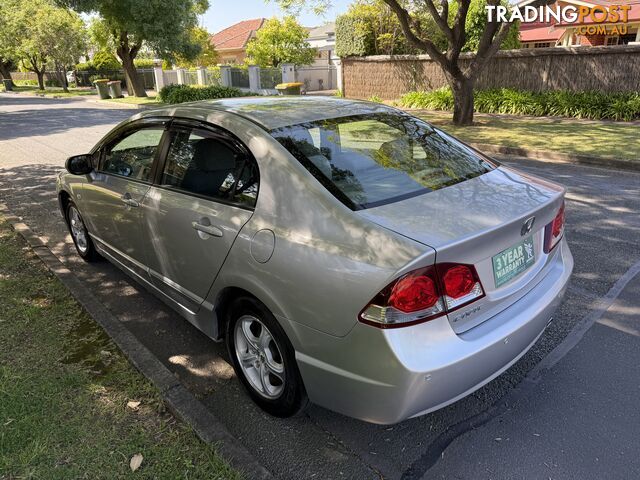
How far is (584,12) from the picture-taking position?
23.0 meters

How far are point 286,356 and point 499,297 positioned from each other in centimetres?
107

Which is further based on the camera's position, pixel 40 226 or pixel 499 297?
pixel 40 226

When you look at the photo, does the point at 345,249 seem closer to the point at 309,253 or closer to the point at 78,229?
the point at 309,253

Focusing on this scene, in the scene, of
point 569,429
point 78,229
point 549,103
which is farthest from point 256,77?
point 569,429

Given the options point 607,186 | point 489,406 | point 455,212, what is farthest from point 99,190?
point 607,186

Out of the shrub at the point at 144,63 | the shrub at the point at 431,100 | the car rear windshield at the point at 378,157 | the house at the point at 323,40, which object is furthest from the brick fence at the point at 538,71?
the shrub at the point at 144,63

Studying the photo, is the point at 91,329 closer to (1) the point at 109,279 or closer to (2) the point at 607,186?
(1) the point at 109,279

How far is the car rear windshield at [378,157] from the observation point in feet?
8.34

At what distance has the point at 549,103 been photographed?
14789 millimetres

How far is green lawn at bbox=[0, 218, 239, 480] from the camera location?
93.0 inches

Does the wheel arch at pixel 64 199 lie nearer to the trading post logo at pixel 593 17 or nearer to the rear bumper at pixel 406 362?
the rear bumper at pixel 406 362

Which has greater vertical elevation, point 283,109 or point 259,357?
point 283,109

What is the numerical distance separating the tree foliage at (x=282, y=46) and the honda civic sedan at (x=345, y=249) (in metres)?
35.8

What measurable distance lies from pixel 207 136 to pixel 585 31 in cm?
2698
